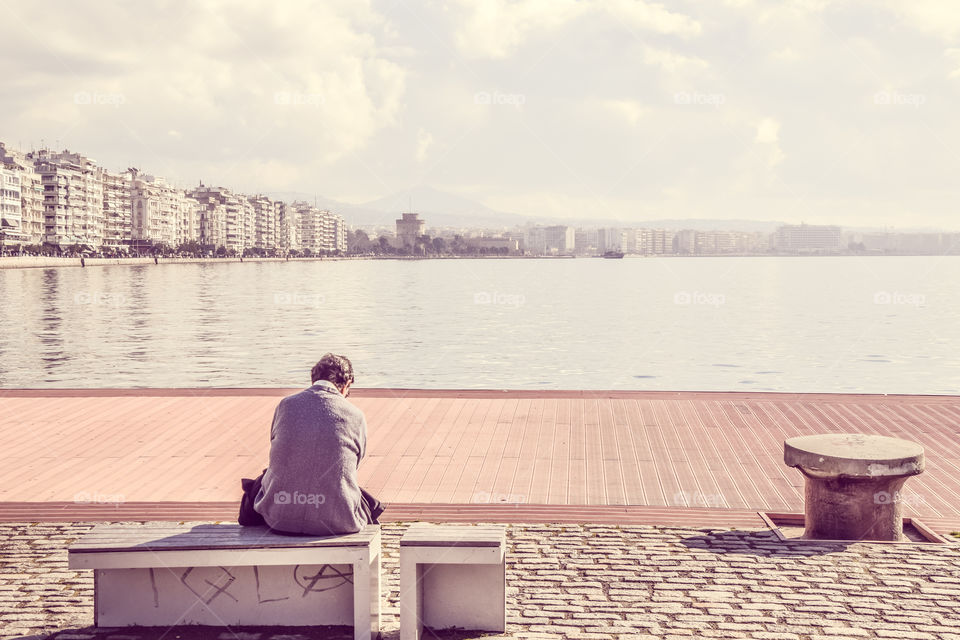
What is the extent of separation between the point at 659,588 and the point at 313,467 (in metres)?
2.27

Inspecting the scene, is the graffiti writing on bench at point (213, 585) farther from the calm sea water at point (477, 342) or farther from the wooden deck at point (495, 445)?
the calm sea water at point (477, 342)

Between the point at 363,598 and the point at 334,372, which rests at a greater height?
the point at 334,372

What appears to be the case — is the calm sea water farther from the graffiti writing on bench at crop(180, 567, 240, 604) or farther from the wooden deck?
the graffiti writing on bench at crop(180, 567, 240, 604)

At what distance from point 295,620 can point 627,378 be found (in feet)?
80.7

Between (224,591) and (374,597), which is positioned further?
(224,591)

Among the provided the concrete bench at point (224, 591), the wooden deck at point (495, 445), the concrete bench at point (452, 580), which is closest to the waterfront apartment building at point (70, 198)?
the wooden deck at point (495, 445)

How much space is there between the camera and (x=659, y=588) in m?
5.83

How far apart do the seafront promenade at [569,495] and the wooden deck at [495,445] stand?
0.13 feet

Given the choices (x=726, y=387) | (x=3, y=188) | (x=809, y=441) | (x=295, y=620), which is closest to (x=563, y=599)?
(x=295, y=620)

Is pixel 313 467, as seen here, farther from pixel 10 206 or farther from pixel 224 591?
pixel 10 206

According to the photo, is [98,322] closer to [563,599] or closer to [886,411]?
[886,411]

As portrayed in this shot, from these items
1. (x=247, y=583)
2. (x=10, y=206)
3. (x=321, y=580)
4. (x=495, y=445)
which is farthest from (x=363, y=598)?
(x=10, y=206)

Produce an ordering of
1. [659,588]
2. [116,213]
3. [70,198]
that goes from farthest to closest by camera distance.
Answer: [116,213] < [70,198] < [659,588]

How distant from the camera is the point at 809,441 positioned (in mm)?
7312
